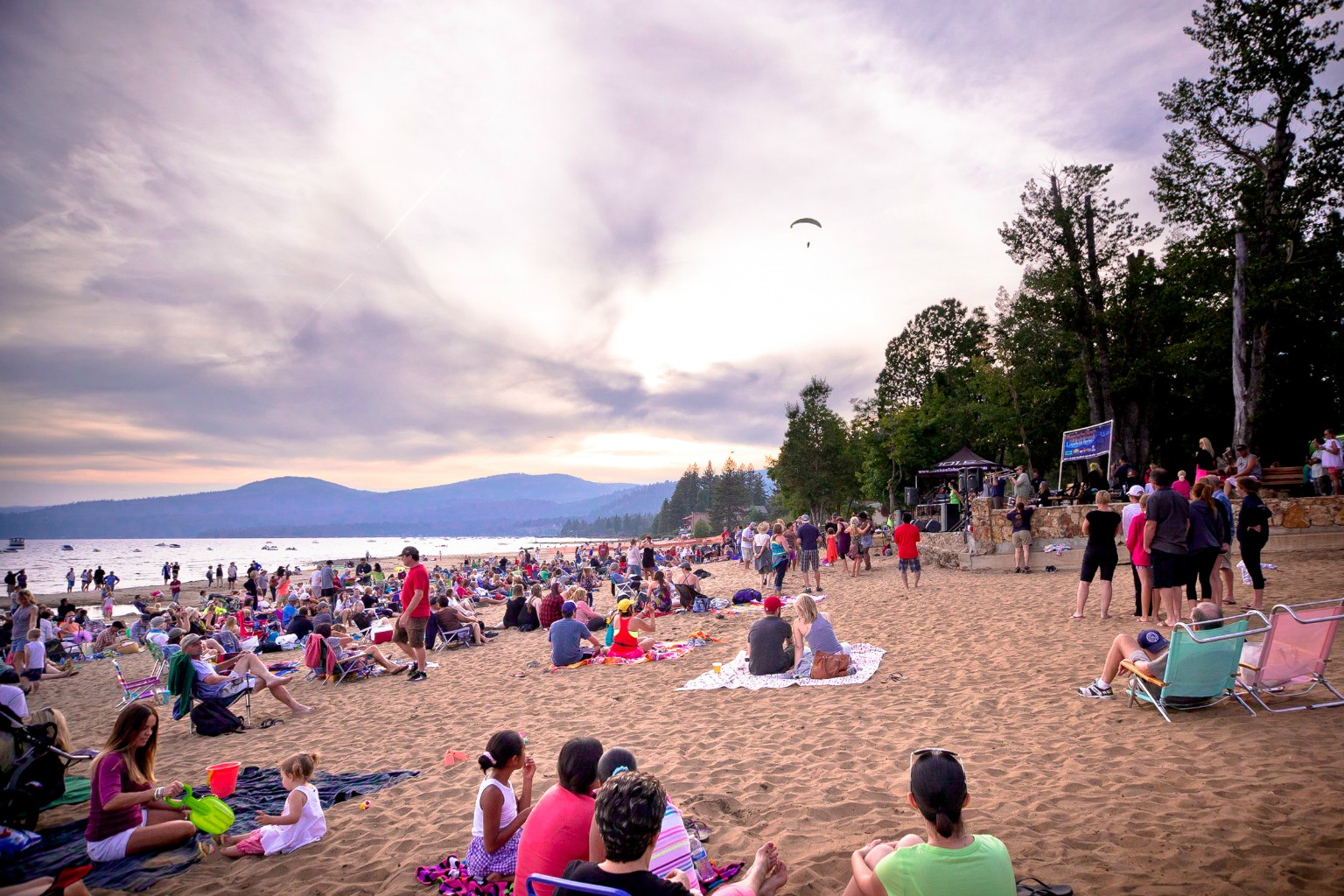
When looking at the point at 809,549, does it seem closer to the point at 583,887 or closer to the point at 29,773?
the point at 29,773

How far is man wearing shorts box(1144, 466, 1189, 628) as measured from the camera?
6703mm

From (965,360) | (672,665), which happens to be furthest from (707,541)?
(672,665)

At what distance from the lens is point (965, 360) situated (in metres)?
42.6

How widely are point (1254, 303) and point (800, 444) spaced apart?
1315 inches

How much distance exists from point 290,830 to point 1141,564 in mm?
8894

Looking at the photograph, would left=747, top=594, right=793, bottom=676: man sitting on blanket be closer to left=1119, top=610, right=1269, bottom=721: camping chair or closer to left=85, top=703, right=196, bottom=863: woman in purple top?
left=1119, top=610, right=1269, bottom=721: camping chair

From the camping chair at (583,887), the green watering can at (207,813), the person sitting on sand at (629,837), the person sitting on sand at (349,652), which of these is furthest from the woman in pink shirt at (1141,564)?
the person sitting on sand at (349,652)

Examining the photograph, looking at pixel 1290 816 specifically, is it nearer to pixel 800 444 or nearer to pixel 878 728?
pixel 878 728

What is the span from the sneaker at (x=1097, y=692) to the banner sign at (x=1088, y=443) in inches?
503

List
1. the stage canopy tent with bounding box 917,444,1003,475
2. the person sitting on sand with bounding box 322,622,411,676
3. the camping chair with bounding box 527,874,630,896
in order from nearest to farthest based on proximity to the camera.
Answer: the camping chair with bounding box 527,874,630,896, the person sitting on sand with bounding box 322,622,411,676, the stage canopy tent with bounding box 917,444,1003,475

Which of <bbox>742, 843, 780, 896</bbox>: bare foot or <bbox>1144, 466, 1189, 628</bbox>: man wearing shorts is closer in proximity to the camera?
<bbox>742, 843, 780, 896</bbox>: bare foot

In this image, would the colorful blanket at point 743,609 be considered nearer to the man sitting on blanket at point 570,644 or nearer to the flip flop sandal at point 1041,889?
the man sitting on blanket at point 570,644

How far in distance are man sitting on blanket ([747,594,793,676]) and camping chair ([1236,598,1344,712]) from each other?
3.87m


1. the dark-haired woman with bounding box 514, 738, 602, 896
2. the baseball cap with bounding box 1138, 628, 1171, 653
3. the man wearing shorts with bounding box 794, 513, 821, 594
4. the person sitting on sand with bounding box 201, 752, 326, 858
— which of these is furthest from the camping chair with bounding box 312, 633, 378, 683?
the baseball cap with bounding box 1138, 628, 1171, 653
